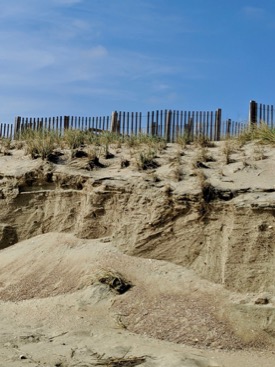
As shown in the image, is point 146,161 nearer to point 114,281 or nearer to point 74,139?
point 74,139

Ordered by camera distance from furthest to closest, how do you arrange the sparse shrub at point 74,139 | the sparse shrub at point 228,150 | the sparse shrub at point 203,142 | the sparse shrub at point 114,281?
the sparse shrub at point 74,139
the sparse shrub at point 203,142
the sparse shrub at point 228,150
the sparse shrub at point 114,281

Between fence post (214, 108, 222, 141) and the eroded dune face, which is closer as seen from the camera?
the eroded dune face

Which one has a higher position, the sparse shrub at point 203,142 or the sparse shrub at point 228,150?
the sparse shrub at point 203,142

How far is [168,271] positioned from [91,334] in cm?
190

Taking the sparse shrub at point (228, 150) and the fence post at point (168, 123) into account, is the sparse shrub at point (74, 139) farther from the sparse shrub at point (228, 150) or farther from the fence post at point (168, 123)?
the fence post at point (168, 123)

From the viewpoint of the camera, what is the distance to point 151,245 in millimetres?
9727

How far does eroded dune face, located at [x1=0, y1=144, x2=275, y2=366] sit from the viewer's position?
8.09m

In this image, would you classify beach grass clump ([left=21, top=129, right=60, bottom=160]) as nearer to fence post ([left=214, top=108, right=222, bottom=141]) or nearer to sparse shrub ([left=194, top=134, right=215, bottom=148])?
sparse shrub ([left=194, top=134, right=215, bottom=148])

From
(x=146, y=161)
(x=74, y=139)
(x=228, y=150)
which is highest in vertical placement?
(x=74, y=139)

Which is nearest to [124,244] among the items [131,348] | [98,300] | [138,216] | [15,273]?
[138,216]

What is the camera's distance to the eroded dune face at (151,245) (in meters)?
8.09

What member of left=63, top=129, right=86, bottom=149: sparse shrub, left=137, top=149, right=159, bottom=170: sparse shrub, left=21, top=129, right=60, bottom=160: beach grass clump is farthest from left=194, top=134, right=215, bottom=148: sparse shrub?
left=21, top=129, right=60, bottom=160: beach grass clump

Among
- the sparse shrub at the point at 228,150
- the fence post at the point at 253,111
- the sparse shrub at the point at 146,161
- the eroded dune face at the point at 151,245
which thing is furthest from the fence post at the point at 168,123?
the sparse shrub at the point at 146,161

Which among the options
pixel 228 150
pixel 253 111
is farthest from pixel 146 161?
pixel 253 111
